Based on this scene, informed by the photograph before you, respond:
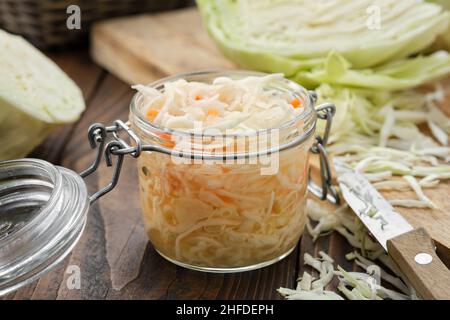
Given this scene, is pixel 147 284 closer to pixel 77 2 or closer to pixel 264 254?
pixel 264 254

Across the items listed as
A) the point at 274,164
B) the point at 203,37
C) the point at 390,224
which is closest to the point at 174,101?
the point at 274,164

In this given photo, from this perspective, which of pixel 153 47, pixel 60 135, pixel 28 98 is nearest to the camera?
pixel 28 98

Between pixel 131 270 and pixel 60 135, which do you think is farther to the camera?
pixel 60 135

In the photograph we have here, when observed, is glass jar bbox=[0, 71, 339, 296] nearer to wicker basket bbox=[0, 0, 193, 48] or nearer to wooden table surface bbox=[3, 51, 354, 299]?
wooden table surface bbox=[3, 51, 354, 299]

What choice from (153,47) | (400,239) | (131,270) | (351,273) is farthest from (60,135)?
(400,239)

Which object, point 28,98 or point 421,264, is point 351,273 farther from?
point 28,98

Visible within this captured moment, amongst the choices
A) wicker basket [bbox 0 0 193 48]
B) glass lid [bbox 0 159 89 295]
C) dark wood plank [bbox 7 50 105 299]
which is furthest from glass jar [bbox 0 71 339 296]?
wicker basket [bbox 0 0 193 48]

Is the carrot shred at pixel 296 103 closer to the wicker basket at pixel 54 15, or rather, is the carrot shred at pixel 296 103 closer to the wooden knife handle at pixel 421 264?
the wooden knife handle at pixel 421 264

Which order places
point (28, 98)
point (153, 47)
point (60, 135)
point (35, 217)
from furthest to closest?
point (153, 47), point (60, 135), point (28, 98), point (35, 217)
